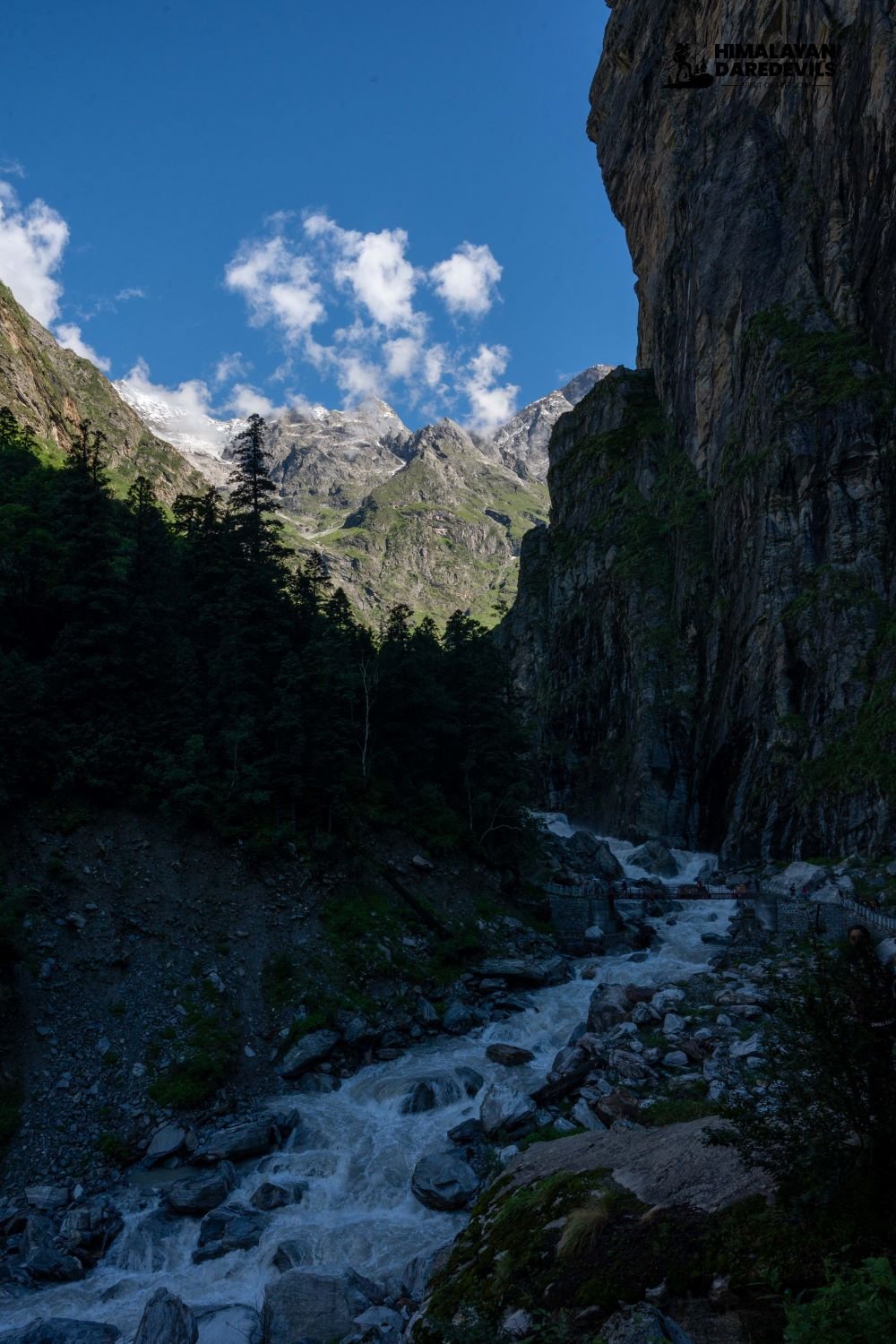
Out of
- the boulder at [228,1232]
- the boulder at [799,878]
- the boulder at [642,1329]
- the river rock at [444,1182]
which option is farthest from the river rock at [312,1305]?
the boulder at [799,878]

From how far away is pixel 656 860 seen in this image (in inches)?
2053

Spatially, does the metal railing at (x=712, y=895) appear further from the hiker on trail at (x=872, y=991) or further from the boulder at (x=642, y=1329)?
the boulder at (x=642, y=1329)

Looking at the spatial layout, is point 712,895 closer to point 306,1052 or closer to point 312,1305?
point 306,1052

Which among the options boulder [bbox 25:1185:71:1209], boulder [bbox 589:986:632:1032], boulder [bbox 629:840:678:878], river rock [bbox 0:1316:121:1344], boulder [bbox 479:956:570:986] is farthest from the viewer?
boulder [bbox 629:840:678:878]

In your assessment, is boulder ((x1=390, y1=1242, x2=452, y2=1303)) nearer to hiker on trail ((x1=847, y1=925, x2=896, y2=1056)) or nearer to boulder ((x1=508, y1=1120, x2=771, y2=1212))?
boulder ((x1=508, y1=1120, x2=771, y2=1212))

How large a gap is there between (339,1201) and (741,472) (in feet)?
187

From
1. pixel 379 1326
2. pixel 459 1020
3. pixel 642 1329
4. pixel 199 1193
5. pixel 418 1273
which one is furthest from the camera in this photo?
pixel 459 1020

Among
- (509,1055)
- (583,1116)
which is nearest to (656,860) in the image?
(509,1055)

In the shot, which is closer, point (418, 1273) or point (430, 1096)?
point (418, 1273)

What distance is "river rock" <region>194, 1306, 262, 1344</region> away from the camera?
11102 millimetres

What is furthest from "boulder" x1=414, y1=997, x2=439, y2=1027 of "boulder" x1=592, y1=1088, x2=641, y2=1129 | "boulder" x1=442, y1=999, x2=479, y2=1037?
"boulder" x1=592, y1=1088, x2=641, y2=1129

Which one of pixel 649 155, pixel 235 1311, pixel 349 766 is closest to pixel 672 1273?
pixel 235 1311

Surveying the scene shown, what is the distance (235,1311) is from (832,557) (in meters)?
48.8

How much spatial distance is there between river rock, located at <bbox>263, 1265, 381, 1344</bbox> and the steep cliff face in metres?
34.0
